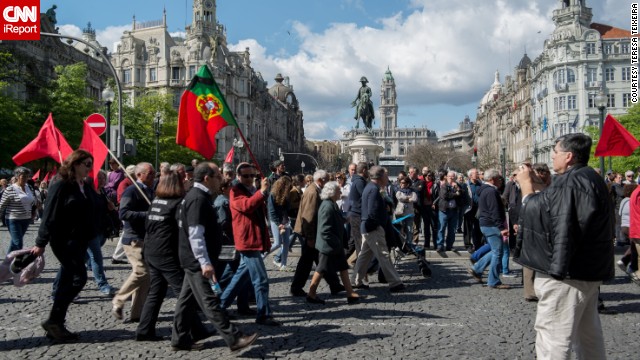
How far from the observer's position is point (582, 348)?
15.7 feet

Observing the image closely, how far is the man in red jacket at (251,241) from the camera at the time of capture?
732cm

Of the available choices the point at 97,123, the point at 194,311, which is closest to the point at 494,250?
the point at 194,311

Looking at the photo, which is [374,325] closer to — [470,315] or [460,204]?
[470,315]

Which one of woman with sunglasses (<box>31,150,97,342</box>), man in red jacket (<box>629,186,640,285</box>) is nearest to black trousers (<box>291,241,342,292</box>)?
woman with sunglasses (<box>31,150,97,342</box>)

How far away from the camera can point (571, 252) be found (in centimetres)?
442

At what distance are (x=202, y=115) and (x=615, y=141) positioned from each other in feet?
31.2

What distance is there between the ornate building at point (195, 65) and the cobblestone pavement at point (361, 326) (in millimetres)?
69008

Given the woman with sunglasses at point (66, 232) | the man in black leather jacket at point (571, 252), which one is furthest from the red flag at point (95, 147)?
the man in black leather jacket at point (571, 252)

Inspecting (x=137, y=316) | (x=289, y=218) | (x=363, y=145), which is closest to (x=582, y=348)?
(x=137, y=316)

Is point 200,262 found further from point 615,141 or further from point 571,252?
point 615,141

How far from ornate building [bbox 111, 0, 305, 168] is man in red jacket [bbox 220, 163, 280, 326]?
7021 centimetres

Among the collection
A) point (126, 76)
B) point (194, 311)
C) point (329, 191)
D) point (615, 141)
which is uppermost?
point (126, 76)

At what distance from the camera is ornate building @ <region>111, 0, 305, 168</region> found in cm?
8094

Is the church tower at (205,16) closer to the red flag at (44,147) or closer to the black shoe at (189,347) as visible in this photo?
the red flag at (44,147)
